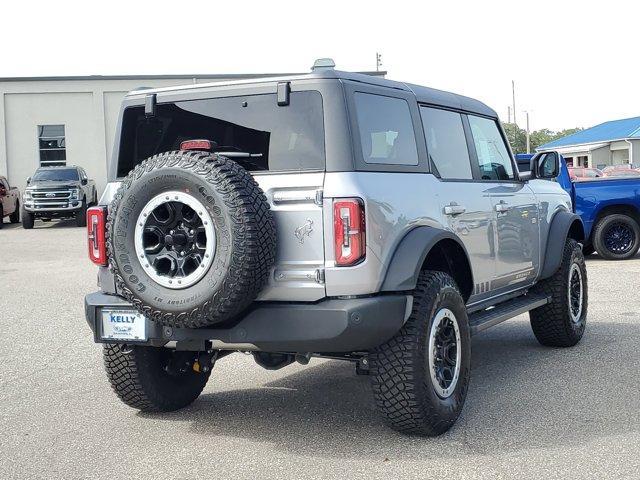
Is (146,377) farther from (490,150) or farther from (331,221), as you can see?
(490,150)

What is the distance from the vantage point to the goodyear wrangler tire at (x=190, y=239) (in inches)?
175

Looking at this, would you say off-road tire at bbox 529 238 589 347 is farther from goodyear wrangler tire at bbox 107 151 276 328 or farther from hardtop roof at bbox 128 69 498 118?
goodyear wrangler tire at bbox 107 151 276 328

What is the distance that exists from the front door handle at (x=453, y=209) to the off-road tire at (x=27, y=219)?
2378 centimetres

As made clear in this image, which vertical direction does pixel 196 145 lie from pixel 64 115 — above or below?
below

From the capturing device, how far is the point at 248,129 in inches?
199

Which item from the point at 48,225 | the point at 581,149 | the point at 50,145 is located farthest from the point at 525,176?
the point at 581,149

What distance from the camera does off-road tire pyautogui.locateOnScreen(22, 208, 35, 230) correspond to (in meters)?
27.5

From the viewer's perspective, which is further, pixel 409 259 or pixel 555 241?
pixel 555 241

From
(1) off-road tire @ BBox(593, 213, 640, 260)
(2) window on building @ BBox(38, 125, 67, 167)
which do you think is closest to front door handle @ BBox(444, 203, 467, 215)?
(1) off-road tire @ BBox(593, 213, 640, 260)

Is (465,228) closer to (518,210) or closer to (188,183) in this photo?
(518,210)

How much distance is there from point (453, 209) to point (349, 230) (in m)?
1.28

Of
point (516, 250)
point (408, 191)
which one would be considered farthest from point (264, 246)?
point (516, 250)

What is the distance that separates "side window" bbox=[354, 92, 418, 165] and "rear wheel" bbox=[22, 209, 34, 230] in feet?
78.4

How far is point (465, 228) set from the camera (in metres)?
5.81
